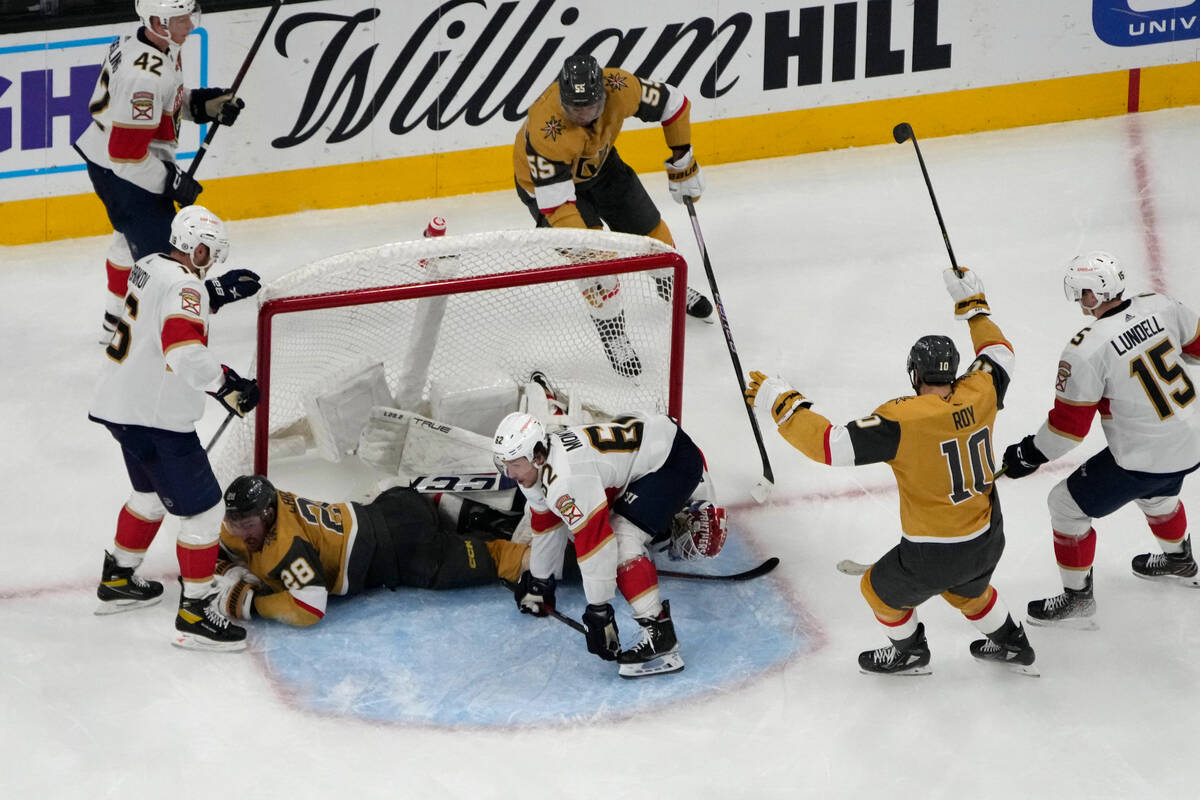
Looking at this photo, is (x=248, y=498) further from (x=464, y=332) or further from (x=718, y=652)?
(x=718, y=652)

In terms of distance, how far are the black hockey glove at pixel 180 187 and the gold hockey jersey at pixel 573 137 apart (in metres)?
1.09

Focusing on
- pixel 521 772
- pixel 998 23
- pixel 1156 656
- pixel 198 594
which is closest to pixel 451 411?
pixel 198 594

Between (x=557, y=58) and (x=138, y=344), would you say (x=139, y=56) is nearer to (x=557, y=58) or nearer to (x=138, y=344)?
(x=138, y=344)

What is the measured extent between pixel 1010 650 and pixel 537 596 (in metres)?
1.24

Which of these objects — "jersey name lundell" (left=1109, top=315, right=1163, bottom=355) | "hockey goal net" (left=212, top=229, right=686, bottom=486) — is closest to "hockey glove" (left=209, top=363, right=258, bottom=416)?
"hockey goal net" (left=212, top=229, right=686, bottom=486)

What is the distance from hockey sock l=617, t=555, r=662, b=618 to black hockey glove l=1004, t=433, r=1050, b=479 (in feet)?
3.27

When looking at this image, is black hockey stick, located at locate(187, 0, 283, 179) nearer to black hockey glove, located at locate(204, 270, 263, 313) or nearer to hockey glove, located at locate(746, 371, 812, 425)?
black hockey glove, located at locate(204, 270, 263, 313)

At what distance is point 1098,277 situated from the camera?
4.09 meters

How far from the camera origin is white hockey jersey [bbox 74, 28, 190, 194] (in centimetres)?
532

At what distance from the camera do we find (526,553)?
15.0 feet

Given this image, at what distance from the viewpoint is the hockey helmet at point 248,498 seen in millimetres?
4266

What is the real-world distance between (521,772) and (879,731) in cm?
89

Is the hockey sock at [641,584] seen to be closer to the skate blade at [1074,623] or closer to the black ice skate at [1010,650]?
the black ice skate at [1010,650]

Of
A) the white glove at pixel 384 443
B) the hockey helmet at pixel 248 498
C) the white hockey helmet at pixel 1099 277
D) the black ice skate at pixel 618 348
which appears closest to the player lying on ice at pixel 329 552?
the hockey helmet at pixel 248 498
